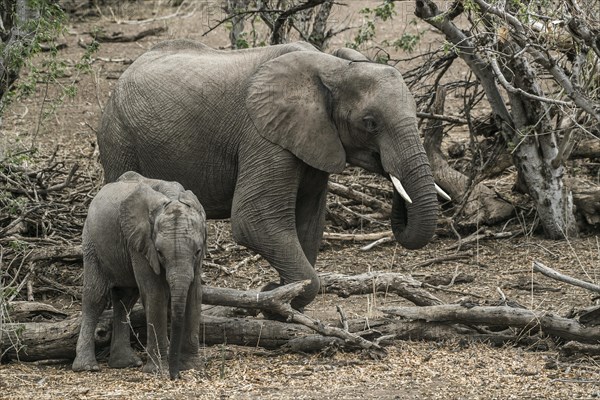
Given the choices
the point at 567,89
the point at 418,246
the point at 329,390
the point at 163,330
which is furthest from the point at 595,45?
the point at 163,330

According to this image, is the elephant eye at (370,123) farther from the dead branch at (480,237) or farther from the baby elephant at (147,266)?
the dead branch at (480,237)

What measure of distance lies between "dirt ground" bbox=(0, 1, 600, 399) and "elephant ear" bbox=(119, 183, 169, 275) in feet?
2.69

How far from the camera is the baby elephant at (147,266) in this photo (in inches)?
301

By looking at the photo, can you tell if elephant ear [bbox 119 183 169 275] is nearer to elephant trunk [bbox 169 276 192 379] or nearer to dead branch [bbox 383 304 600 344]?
elephant trunk [bbox 169 276 192 379]

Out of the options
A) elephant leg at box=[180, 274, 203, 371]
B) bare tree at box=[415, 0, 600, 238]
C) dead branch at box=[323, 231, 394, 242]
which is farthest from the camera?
dead branch at box=[323, 231, 394, 242]

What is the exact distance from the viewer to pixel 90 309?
27.3 feet

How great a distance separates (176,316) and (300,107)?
2287 millimetres

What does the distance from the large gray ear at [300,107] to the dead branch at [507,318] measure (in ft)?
4.11

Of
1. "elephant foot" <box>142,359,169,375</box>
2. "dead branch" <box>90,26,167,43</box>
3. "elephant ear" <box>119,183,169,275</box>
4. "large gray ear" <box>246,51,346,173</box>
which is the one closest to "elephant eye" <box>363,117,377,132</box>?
"large gray ear" <box>246,51,346,173</box>

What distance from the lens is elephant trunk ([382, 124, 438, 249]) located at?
28.3 feet

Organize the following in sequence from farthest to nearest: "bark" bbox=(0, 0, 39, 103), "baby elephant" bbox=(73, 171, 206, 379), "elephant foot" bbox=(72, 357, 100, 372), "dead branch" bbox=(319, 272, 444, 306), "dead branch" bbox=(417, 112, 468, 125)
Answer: "dead branch" bbox=(417, 112, 468, 125), "bark" bbox=(0, 0, 39, 103), "dead branch" bbox=(319, 272, 444, 306), "elephant foot" bbox=(72, 357, 100, 372), "baby elephant" bbox=(73, 171, 206, 379)

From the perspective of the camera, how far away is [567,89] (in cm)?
840

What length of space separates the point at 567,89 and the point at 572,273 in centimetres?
300

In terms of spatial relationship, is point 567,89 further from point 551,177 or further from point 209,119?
point 551,177
